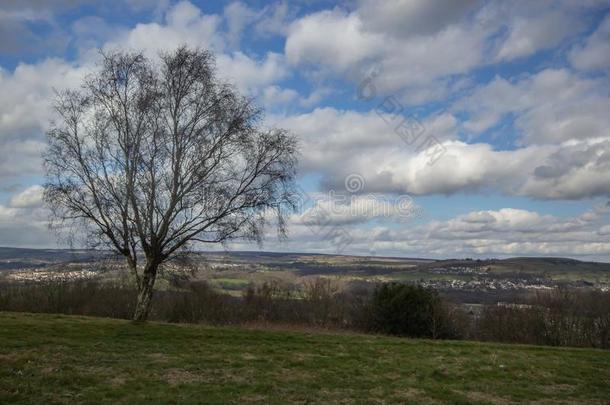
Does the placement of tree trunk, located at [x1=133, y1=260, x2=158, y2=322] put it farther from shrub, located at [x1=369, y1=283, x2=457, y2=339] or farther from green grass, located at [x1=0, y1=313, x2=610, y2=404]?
shrub, located at [x1=369, y1=283, x2=457, y2=339]

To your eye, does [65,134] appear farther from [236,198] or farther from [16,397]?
[16,397]

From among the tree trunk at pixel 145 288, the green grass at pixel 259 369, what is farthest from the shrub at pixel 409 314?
the tree trunk at pixel 145 288

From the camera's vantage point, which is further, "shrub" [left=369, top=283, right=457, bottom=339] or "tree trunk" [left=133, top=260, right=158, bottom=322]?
"shrub" [left=369, top=283, right=457, bottom=339]

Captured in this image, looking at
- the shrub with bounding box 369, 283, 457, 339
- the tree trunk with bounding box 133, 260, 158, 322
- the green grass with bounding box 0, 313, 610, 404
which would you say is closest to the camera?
the green grass with bounding box 0, 313, 610, 404

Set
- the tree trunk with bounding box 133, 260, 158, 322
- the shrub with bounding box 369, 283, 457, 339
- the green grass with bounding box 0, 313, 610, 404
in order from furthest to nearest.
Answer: the shrub with bounding box 369, 283, 457, 339 < the tree trunk with bounding box 133, 260, 158, 322 < the green grass with bounding box 0, 313, 610, 404

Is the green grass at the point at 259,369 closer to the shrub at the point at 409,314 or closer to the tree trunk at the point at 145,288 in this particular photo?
the tree trunk at the point at 145,288

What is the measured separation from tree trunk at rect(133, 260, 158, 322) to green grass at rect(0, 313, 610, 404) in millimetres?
1386

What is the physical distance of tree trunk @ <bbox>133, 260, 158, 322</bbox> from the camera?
22688 mm

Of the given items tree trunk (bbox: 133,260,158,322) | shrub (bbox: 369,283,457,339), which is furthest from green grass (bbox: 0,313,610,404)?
shrub (bbox: 369,283,457,339)

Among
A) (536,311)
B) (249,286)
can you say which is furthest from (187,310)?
(536,311)

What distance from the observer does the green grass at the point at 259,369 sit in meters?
11.2

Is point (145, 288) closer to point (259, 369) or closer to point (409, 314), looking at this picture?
point (259, 369)

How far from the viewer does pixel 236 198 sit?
23406 millimetres

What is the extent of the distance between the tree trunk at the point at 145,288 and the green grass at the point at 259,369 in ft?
4.55
